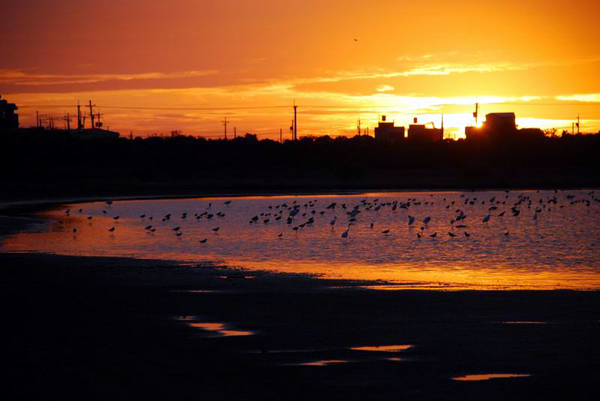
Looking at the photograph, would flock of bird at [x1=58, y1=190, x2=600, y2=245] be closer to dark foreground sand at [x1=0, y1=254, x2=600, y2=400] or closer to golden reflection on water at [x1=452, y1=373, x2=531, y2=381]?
dark foreground sand at [x1=0, y1=254, x2=600, y2=400]

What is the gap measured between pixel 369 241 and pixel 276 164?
223ft

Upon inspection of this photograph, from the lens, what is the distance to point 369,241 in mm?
29062

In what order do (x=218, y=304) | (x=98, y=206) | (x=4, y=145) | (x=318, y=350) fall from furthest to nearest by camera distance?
1. (x=4, y=145)
2. (x=98, y=206)
3. (x=218, y=304)
4. (x=318, y=350)

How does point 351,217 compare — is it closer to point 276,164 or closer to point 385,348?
point 385,348

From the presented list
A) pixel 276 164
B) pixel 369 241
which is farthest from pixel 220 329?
pixel 276 164

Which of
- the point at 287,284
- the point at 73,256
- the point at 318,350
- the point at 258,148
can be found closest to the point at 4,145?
the point at 258,148

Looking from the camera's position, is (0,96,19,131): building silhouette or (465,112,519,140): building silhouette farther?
(465,112,519,140): building silhouette

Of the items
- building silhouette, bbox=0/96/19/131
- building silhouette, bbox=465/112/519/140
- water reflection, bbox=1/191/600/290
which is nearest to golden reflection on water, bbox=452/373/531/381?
water reflection, bbox=1/191/600/290

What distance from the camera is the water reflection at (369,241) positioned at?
1947 centimetres

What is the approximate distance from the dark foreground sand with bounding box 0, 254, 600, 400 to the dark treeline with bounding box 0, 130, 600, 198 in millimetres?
50184

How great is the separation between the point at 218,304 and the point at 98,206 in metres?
39.0

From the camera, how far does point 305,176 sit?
8506cm

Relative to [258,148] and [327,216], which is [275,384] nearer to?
[327,216]

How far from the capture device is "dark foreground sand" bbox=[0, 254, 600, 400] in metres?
8.25
